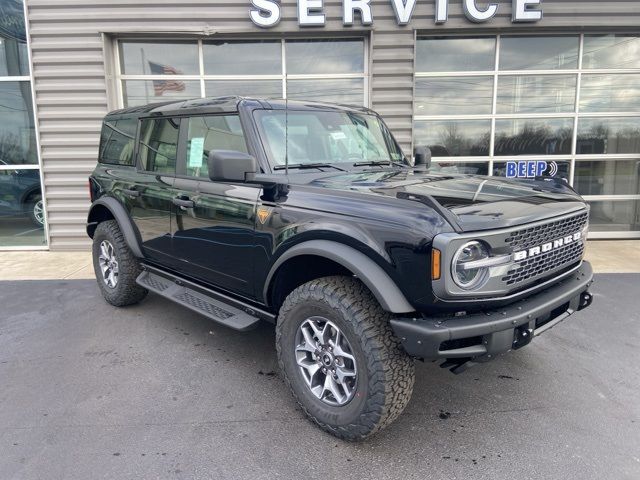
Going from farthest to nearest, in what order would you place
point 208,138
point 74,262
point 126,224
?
A: 1. point 74,262
2. point 126,224
3. point 208,138

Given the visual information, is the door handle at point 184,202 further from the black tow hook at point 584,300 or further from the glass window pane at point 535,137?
the glass window pane at point 535,137

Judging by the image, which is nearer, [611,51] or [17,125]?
[17,125]

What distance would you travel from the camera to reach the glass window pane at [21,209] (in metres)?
7.60

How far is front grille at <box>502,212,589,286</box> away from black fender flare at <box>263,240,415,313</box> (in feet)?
1.82

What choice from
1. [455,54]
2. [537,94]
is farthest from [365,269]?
[537,94]

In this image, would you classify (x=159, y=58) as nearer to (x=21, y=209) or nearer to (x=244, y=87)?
(x=244, y=87)

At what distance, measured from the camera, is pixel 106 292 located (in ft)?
16.1

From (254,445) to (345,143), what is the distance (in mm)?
2199

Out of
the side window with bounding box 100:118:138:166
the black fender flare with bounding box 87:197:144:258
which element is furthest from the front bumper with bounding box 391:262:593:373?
the side window with bounding box 100:118:138:166

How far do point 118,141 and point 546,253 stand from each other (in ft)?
13.1

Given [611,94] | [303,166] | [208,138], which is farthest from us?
[611,94]

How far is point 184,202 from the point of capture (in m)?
3.68

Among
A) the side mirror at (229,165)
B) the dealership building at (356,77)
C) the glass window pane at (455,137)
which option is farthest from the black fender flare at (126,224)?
the glass window pane at (455,137)

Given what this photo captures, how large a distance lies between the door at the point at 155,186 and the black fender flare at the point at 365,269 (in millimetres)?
1667
